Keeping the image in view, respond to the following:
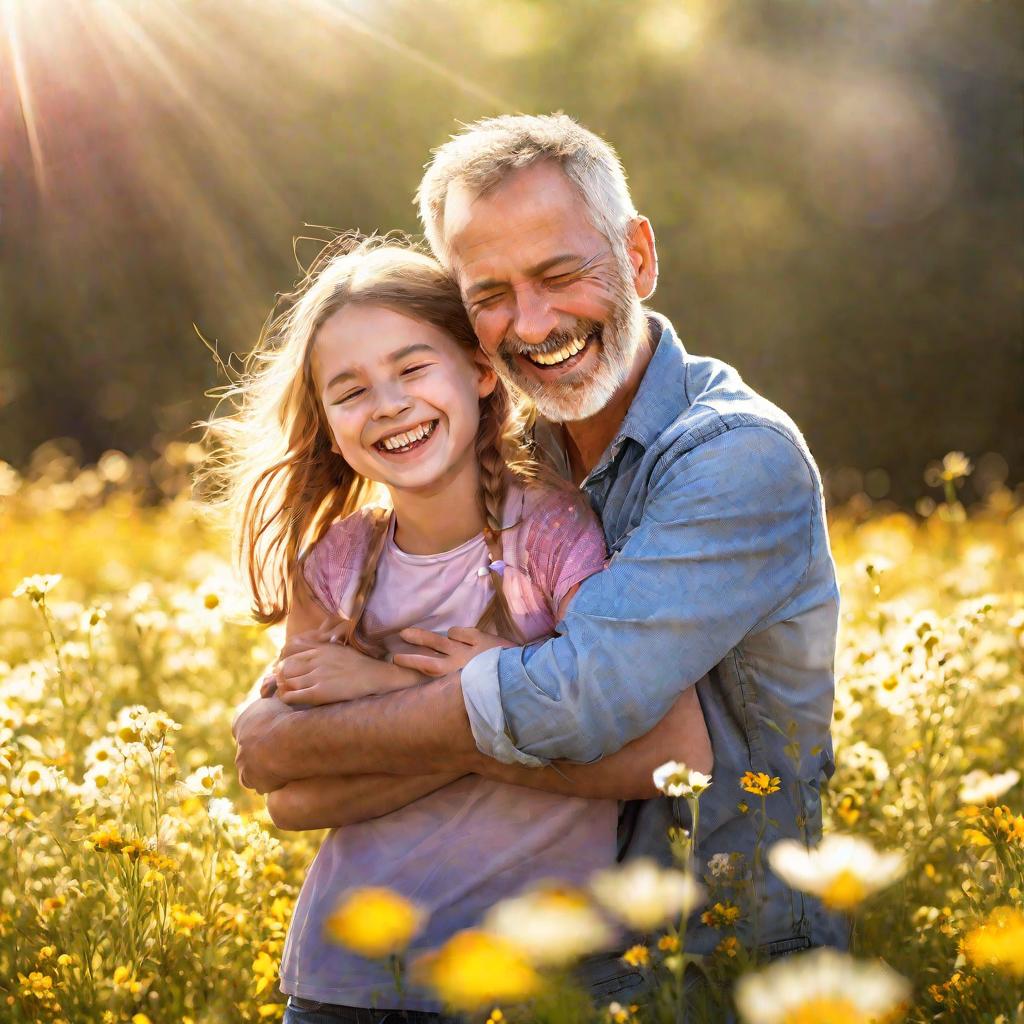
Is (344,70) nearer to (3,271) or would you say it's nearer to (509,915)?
(3,271)

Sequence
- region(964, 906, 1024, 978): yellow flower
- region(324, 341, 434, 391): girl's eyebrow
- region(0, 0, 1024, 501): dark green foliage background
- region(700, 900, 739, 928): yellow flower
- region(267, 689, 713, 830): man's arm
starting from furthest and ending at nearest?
region(0, 0, 1024, 501): dark green foliage background < region(324, 341, 434, 391): girl's eyebrow < region(267, 689, 713, 830): man's arm < region(700, 900, 739, 928): yellow flower < region(964, 906, 1024, 978): yellow flower

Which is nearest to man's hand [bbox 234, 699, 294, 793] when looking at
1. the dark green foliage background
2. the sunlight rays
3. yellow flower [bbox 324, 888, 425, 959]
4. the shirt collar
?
yellow flower [bbox 324, 888, 425, 959]

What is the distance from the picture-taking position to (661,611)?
2289 millimetres

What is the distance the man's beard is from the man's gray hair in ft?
0.46

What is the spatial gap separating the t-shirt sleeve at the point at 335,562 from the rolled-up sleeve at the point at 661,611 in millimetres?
614

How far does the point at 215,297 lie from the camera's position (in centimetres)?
1456

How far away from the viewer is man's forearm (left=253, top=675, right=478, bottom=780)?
2336mm

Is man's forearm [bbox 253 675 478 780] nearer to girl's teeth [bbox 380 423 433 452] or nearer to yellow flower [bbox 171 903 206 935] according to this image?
yellow flower [bbox 171 903 206 935]

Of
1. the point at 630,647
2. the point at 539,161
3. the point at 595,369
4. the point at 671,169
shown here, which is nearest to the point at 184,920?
the point at 630,647

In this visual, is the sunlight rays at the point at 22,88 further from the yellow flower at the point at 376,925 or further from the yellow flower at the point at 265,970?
the yellow flower at the point at 376,925

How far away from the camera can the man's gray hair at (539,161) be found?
289 centimetres

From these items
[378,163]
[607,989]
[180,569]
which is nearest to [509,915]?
[607,989]

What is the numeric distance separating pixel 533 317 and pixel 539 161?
36 cm

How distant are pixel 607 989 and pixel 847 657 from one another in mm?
1374
